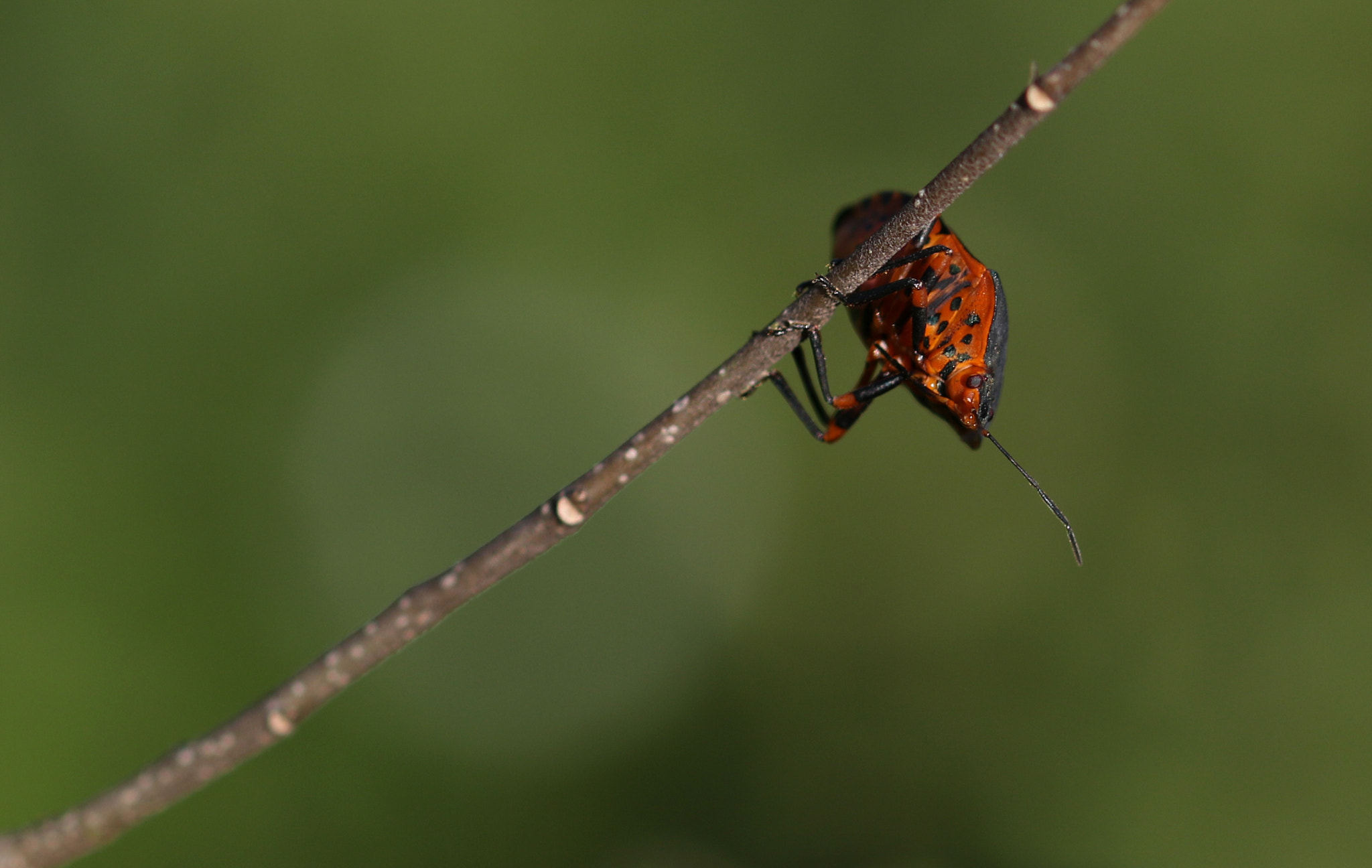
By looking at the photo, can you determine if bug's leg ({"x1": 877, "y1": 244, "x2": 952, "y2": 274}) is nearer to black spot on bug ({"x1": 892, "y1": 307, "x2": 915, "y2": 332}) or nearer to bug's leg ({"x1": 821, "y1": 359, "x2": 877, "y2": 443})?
black spot on bug ({"x1": 892, "y1": 307, "x2": 915, "y2": 332})

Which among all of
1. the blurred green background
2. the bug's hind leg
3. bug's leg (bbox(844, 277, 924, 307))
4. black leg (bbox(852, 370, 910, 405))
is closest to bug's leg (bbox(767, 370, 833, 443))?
the bug's hind leg

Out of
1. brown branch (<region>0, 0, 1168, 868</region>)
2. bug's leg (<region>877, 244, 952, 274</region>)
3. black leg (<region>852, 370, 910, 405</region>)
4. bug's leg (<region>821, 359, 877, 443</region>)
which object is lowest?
brown branch (<region>0, 0, 1168, 868</region>)

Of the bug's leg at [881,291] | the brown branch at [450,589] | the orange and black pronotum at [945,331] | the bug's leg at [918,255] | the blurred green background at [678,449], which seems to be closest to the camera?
the brown branch at [450,589]

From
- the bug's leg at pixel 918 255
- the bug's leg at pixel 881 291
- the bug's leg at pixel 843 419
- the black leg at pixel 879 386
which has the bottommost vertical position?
the black leg at pixel 879 386

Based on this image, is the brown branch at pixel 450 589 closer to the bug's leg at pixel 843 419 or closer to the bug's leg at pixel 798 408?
the bug's leg at pixel 798 408

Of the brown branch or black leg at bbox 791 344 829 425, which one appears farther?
black leg at bbox 791 344 829 425

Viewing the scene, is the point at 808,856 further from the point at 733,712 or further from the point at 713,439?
the point at 713,439

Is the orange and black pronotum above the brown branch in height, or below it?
above

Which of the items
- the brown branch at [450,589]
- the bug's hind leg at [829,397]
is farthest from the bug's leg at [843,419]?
the brown branch at [450,589]
